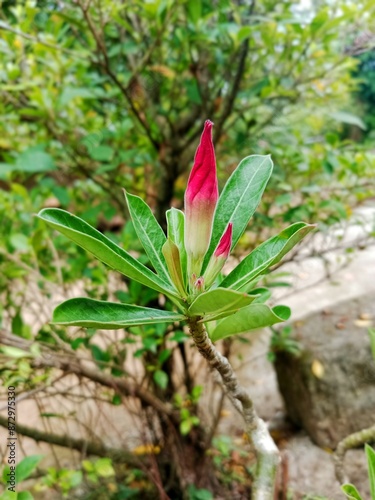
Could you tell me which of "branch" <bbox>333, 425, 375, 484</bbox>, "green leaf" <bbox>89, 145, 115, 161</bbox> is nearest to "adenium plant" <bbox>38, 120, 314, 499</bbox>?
"branch" <bbox>333, 425, 375, 484</bbox>

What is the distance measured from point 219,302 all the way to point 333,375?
1819 mm

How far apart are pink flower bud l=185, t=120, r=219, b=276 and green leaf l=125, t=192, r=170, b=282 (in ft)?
0.25

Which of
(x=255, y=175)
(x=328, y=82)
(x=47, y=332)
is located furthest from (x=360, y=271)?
(x=255, y=175)

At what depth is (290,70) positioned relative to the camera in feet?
5.20

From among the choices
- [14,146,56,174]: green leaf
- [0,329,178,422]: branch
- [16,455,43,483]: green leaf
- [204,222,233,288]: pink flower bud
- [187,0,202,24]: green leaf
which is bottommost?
[16,455,43,483]: green leaf

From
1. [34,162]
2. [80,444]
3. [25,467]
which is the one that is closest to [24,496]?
[25,467]

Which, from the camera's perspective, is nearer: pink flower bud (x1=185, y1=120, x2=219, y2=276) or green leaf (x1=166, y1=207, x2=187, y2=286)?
pink flower bud (x1=185, y1=120, x2=219, y2=276)

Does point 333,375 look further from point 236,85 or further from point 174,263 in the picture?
point 174,263

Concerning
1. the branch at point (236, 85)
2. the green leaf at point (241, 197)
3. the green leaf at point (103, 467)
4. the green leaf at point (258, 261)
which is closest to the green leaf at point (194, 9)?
the branch at point (236, 85)

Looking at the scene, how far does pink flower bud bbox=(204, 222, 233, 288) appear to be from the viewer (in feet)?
1.46

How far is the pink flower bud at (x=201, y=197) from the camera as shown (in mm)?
399

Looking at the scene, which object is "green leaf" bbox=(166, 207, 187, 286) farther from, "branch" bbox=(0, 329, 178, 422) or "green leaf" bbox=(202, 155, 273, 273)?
"branch" bbox=(0, 329, 178, 422)

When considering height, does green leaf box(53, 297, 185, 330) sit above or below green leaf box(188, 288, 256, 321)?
above

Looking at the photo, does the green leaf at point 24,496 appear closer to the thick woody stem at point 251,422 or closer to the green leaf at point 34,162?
the thick woody stem at point 251,422
